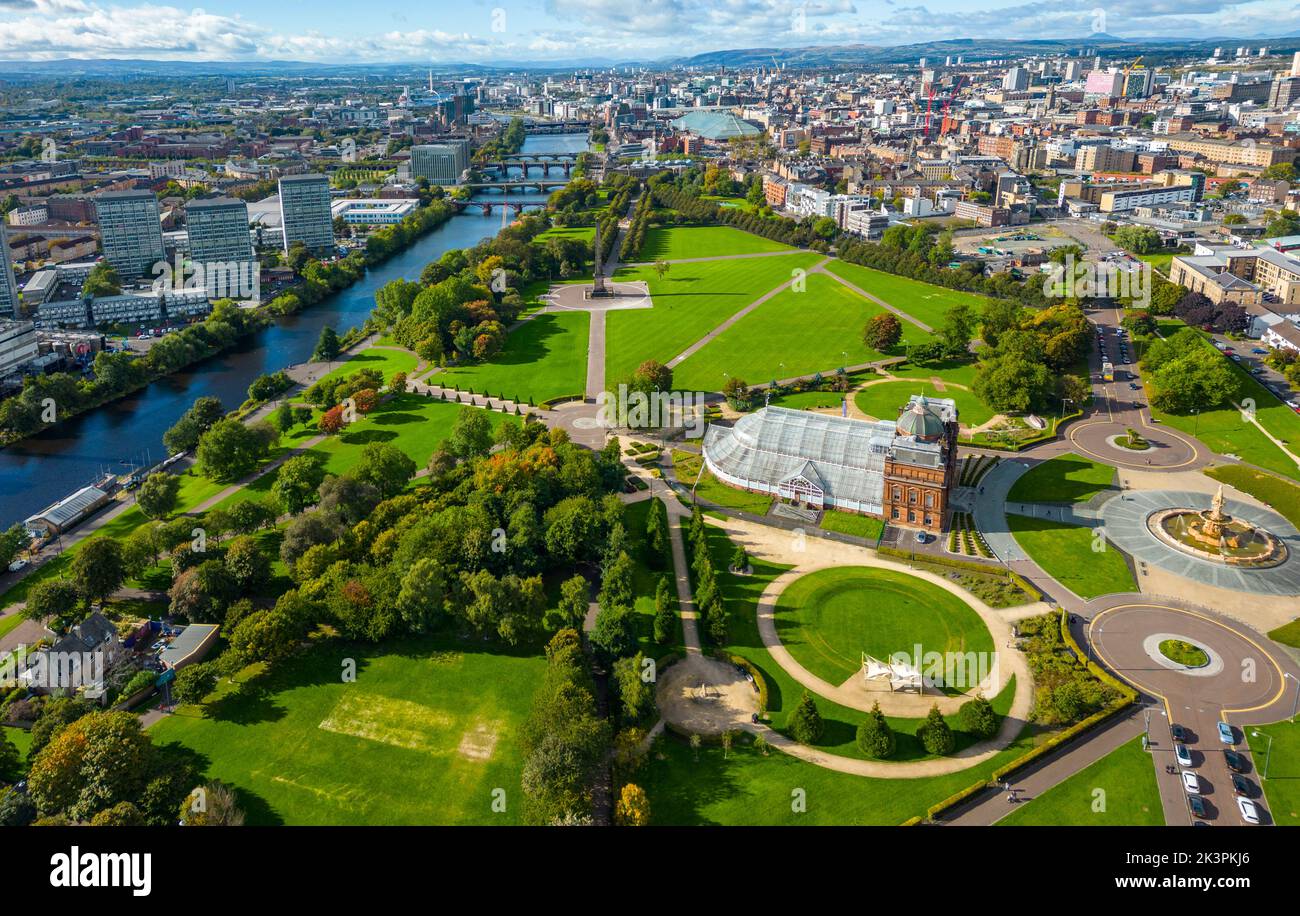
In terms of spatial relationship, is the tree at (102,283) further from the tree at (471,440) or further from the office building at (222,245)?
the tree at (471,440)

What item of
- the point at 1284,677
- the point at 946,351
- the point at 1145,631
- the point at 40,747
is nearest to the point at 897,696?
the point at 1145,631

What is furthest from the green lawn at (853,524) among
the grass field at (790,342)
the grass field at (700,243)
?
the grass field at (700,243)

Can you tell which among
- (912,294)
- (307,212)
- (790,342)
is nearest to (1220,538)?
(790,342)

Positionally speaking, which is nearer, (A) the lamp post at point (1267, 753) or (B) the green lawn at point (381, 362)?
(A) the lamp post at point (1267, 753)

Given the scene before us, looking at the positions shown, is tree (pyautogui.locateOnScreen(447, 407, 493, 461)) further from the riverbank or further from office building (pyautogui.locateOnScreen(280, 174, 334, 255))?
office building (pyautogui.locateOnScreen(280, 174, 334, 255))

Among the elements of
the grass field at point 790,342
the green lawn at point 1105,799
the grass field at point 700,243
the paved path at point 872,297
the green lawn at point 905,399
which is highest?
the grass field at point 700,243
